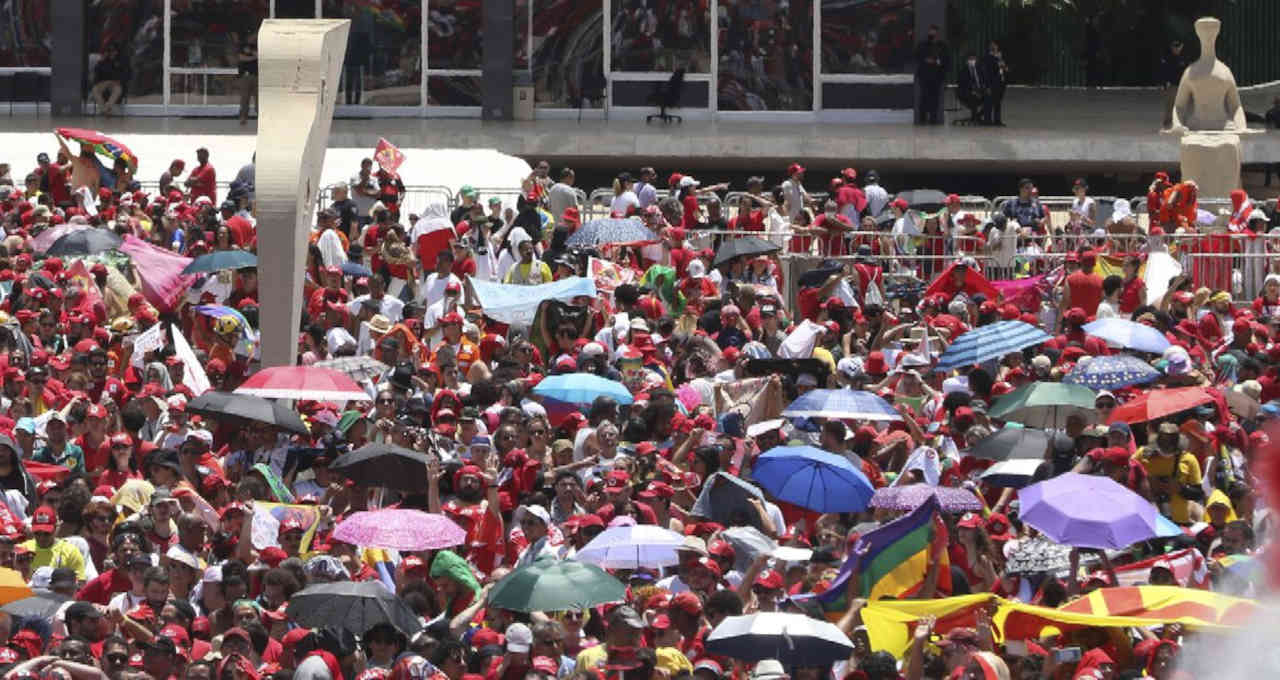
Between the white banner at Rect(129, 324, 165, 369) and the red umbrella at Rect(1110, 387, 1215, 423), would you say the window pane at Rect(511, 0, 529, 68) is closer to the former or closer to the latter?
the white banner at Rect(129, 324, 165, 369)

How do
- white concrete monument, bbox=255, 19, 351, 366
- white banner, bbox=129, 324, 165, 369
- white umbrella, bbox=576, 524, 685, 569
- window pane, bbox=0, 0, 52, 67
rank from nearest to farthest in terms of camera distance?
white umbrella, bbox=576, 524, 685, 569 → white banner, bbox=129, 324, 165, 369 → white concrete monument, bbox=255, 19, 351, 366 → window pane, bbox=0, 0, 52, 67

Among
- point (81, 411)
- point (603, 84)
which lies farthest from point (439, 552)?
point (603, 84)

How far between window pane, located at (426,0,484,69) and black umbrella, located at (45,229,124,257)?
48.7ft

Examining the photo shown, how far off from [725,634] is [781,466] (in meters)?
3.32

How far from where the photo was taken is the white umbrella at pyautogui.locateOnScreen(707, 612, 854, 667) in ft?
40.8

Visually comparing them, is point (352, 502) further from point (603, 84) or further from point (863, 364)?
point (603, 84)

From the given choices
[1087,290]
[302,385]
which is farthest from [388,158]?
[302,385]

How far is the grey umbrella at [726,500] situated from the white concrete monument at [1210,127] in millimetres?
14447

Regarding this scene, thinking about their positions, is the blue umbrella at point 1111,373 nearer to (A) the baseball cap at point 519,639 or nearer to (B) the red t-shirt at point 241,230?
(A) the baseball cap at point 519,639

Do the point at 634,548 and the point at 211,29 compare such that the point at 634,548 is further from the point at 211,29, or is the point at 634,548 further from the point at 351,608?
the point at 211,29

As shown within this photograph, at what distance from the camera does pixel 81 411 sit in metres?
16.7

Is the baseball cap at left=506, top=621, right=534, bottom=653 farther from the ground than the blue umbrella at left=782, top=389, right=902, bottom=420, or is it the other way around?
the blue umbrella at left=782, top=389, right=902, bottom=420

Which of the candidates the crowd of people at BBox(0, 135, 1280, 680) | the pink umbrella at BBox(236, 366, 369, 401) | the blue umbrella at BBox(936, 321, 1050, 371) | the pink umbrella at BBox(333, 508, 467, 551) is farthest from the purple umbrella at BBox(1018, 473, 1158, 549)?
the pink umbrella at BBox(236, 366, 369, 401)

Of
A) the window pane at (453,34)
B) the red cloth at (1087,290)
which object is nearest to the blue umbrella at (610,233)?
the red cloth at (1087,290)
